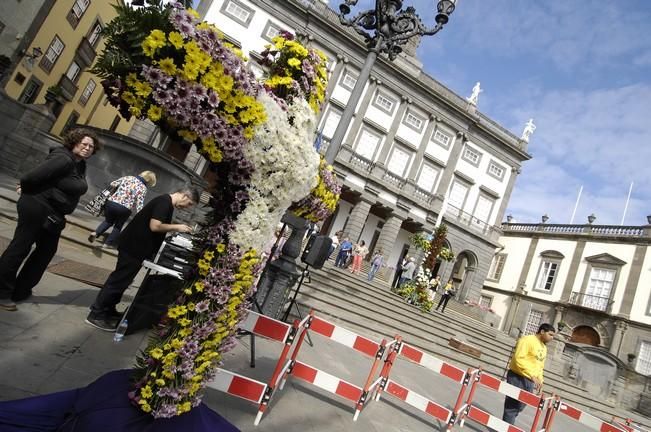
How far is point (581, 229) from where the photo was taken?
27.0 metres

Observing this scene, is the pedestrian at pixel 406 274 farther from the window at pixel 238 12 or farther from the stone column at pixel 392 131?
the window at pixel 238 12

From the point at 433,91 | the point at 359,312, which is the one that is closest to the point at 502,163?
the point at 433,91

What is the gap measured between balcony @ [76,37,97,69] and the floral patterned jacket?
65.0 ft

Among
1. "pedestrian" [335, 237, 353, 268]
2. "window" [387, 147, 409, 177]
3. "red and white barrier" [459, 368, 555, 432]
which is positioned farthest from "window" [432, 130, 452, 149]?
"red and white barrier" [459, 368, 555, 432]

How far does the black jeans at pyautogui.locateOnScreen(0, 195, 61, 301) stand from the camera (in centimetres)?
346

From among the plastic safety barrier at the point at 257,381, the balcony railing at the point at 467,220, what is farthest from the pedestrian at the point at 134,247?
the balcony railing at the point at 467,220

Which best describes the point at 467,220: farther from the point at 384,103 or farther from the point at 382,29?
the point at 382,29

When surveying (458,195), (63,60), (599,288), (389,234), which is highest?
(458,195)

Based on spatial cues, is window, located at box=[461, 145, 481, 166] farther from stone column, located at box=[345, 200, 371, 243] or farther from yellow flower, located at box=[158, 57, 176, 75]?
yellow flower, located at box=[158, 57, 176, 75]

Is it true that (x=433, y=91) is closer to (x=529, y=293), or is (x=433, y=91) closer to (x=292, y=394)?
(x=529, y=293)

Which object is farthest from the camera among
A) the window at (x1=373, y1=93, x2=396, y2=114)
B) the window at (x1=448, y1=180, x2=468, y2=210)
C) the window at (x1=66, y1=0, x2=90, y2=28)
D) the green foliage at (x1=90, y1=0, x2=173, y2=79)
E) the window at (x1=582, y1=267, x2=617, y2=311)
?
the window at (x1=448, y1=180, x2=468, y2=210)

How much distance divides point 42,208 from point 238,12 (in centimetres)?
2095

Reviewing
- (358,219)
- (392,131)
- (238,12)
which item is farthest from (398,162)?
(238,12)

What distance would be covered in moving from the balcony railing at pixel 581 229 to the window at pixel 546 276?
8.62 ft
